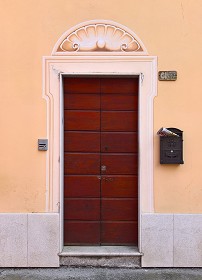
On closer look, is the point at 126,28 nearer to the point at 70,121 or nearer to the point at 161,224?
the point at 70,121

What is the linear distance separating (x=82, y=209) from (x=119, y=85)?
6.35ft

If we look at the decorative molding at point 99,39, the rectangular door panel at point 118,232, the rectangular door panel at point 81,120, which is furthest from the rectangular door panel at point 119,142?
the decorative molding at point 99,39

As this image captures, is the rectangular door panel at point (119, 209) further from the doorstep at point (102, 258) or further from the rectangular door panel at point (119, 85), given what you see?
the rectangular door panel at point (119, 85)

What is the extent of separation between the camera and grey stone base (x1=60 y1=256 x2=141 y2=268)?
209 inches

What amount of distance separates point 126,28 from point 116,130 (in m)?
1.48

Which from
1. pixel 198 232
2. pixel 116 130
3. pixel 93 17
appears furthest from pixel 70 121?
pixel 198 232

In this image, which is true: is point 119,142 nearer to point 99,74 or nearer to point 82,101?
point 82,101

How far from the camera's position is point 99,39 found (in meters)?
5.34

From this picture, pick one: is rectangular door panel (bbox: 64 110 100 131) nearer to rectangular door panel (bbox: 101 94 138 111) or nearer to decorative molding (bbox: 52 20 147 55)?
rectangular door panel (bbox: 101 94 138 111)

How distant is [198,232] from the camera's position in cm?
526

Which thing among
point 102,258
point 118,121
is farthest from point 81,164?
point 102,258

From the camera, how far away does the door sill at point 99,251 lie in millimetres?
5281

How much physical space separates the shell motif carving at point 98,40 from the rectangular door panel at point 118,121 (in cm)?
93

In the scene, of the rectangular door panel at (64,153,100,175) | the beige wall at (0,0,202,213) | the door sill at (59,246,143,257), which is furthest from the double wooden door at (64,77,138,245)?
the beige wall at (0,0,202,213)
